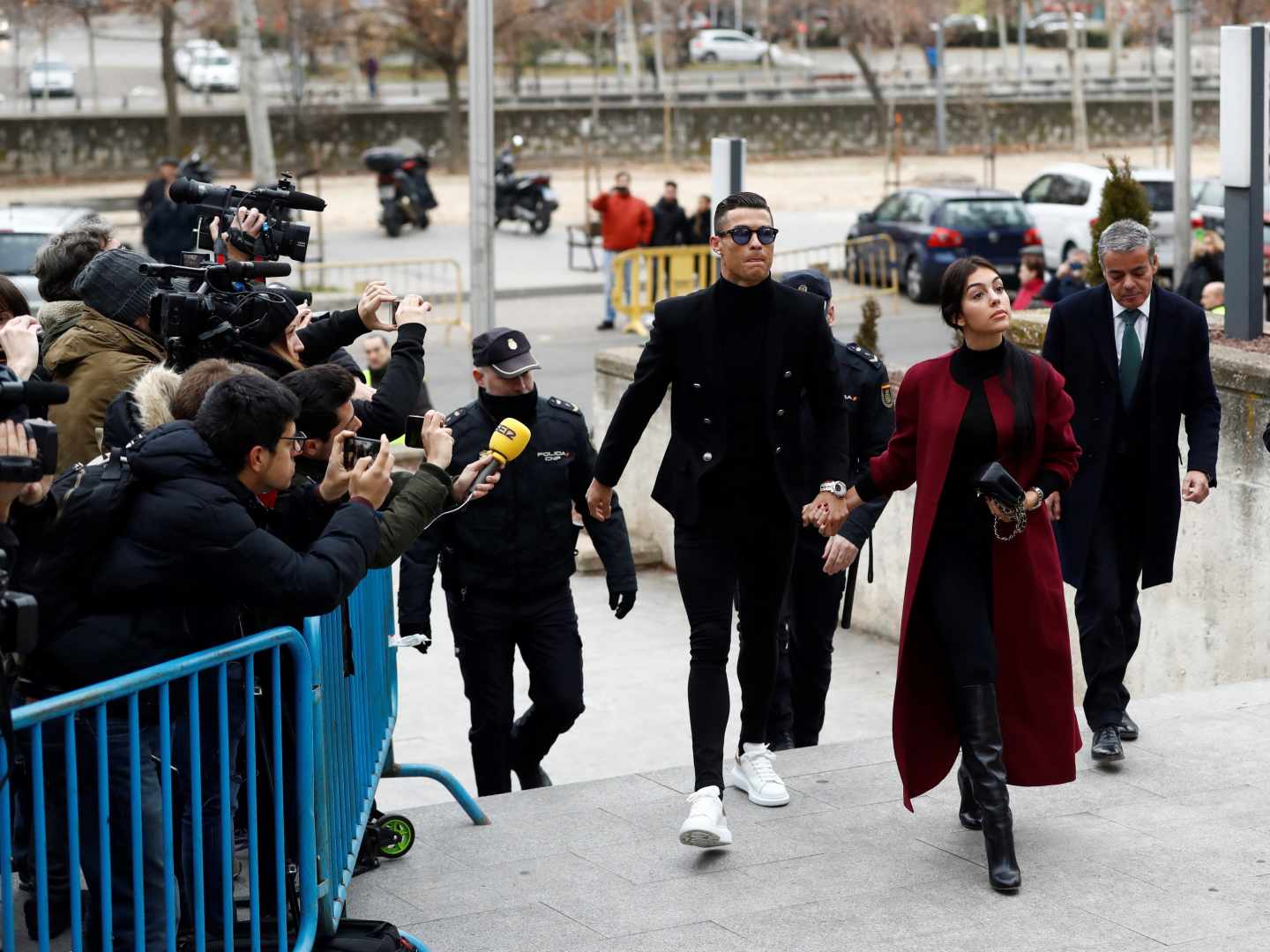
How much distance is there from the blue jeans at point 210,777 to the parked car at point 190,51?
50.5m

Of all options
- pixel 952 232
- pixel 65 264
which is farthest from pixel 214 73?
pixel 65 264

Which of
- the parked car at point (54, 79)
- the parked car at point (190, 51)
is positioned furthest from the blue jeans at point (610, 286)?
the parked car at point (54, 79)

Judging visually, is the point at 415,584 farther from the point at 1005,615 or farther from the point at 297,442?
the point at 1005,615

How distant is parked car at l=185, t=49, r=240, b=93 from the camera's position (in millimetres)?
54188

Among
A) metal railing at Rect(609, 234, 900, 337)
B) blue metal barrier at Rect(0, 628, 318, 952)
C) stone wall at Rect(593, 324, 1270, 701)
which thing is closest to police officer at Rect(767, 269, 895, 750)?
stone wall at Rect(593, 324, 1270, 701)

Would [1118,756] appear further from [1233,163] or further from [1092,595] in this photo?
[1233,163]

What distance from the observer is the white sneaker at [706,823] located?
5449 mm

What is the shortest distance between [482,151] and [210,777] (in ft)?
31.5

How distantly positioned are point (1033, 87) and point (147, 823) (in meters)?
57.1

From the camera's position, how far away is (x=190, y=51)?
5409cm

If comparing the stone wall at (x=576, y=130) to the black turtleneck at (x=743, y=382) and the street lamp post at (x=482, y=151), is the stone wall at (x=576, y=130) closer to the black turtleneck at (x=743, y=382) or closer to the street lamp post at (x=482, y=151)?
the street lamp post at (x=482, y=151)

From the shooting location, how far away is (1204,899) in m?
5.21

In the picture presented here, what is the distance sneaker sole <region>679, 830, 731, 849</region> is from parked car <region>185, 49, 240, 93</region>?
5103 cm

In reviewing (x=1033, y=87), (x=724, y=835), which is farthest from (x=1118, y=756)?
(x=1033, y=87)
